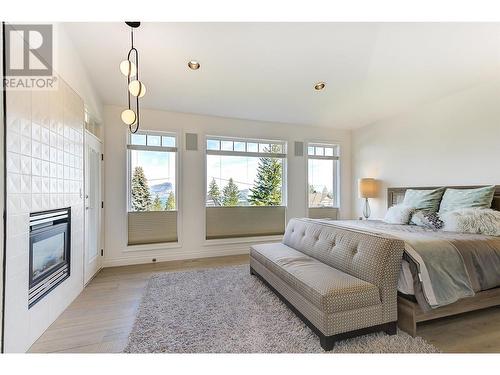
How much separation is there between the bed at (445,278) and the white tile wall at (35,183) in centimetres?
288

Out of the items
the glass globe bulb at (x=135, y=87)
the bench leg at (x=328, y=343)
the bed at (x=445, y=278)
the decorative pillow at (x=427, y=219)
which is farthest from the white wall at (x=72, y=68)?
the decorative pillow at (x=427, y=219)

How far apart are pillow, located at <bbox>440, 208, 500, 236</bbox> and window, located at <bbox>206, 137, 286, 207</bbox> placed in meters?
2.63

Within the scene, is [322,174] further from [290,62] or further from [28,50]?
[28,50]

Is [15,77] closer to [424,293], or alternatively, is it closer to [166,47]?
[166,47]

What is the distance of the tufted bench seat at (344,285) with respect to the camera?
1.62 metres

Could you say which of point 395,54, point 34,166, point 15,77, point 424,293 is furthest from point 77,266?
point 395,54

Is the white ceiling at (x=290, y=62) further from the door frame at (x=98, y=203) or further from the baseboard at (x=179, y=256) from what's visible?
the baseboard at (x=179, y=256)

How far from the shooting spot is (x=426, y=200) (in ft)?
10.5

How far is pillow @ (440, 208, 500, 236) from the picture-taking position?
230 cm
